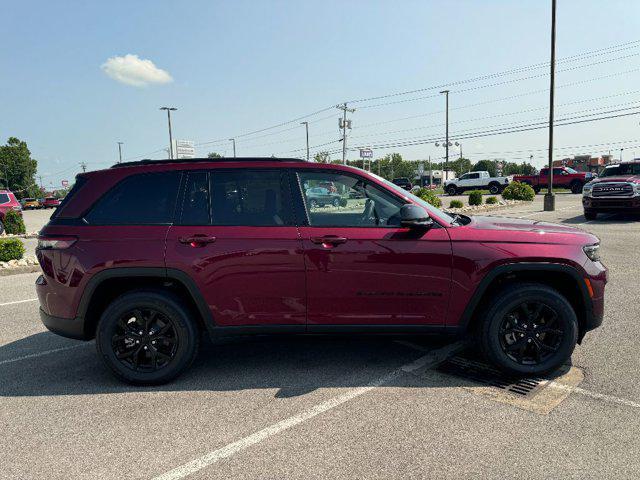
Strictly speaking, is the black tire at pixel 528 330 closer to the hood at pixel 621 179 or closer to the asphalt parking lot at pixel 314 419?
the asphalt parking lot at pixel 314 419

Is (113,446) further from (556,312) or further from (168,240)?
(556,312)

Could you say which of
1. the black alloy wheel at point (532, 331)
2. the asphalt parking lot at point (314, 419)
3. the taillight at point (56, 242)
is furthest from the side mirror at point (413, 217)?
the taillight at point (56, 242)

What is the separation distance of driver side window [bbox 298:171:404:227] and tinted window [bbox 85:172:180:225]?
1.13m

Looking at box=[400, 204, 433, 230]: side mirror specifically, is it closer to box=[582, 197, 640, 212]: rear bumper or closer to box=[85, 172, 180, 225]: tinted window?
box=[85, 172, 180, 225]: tinted window

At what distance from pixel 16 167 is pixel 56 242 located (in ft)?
303

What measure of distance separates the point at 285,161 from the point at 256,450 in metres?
2.28

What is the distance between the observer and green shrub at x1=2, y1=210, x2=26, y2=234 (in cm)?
1714

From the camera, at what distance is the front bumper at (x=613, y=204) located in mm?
14328

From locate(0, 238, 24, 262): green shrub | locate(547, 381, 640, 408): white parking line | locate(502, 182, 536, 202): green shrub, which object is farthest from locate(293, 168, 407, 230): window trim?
locate(502, 182, 536, 202): green shrub

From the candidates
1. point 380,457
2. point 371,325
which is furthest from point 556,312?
point 380,457

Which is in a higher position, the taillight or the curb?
the taillight

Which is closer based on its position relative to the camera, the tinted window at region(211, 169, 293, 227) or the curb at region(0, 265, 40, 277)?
the tinted window at region(211, 169, 293, 227)

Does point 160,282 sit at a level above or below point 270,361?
above

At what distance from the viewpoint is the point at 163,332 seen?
3773 mm
